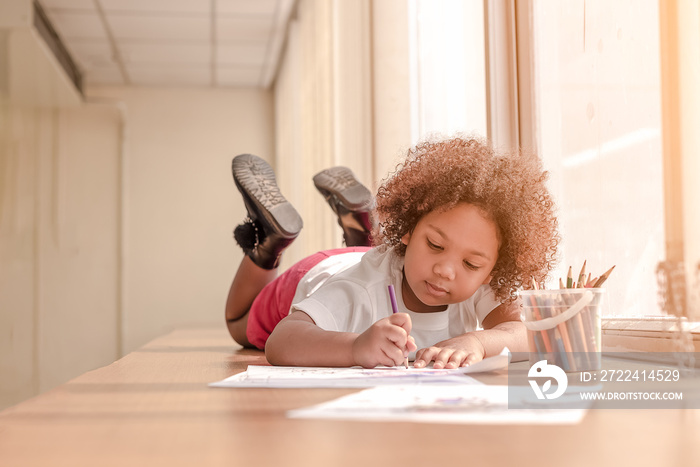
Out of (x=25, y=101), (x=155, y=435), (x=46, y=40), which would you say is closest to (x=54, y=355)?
(x=25, y=101)

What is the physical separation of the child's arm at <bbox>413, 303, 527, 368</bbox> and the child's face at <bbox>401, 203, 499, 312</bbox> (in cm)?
8

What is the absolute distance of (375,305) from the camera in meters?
0.98

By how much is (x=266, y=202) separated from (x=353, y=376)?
0.65 metres

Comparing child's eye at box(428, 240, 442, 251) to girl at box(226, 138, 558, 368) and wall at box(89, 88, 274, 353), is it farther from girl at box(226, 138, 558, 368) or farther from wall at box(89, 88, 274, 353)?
wall at box(89, 88, 274, 353)

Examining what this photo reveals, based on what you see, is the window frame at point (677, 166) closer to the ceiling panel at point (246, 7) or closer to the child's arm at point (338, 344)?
the child's arm at point (338, 344)

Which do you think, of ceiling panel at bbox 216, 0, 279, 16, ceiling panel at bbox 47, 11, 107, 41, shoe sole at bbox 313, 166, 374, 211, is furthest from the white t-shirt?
ceiling panel at bbox 47, 11, 107, 41

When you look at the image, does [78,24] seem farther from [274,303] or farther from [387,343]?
[387,343]

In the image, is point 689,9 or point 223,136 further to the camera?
point 223,136

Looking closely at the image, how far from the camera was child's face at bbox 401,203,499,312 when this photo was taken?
92 cm

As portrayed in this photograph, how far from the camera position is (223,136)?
4.94 metres

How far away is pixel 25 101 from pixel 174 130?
1206 millimetres

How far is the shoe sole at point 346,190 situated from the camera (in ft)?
4.80

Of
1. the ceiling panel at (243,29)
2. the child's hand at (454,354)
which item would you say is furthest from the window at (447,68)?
the ceiling panel at (243,29)

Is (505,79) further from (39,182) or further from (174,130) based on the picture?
(174,130)
